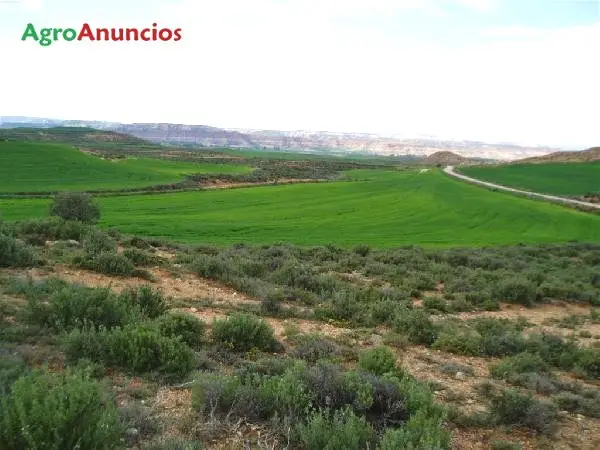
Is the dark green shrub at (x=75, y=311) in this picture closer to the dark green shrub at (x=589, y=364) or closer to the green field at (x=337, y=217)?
the dark green shrub at (x=589, y=364)

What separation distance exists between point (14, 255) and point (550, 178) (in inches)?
3608

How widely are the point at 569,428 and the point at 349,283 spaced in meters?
10.2

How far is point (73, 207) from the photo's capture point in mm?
24703

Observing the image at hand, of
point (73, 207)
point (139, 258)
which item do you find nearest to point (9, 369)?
point (139, 258)

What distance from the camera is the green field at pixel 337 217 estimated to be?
103 feet

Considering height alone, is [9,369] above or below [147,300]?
above

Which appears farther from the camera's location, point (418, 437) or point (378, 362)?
point (378, 362)

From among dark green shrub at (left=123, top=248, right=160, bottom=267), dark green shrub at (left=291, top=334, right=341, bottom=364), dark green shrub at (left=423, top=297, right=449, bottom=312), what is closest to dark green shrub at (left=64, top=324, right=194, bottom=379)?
dark green shrub at (left=291, top=334, right=341, bottom=364)

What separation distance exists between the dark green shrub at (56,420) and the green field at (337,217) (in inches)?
904

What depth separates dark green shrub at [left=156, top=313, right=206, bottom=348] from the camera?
26.5ft

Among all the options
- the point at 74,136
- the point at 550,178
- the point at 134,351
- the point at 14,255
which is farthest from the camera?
the point at 74,136

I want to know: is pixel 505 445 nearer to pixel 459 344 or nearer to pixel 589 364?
pixel 459 344

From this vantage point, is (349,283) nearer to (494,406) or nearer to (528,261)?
(494,406)

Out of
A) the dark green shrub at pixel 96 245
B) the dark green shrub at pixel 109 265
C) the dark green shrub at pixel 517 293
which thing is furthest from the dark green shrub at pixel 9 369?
the dark green shrub at pixel 517 293
